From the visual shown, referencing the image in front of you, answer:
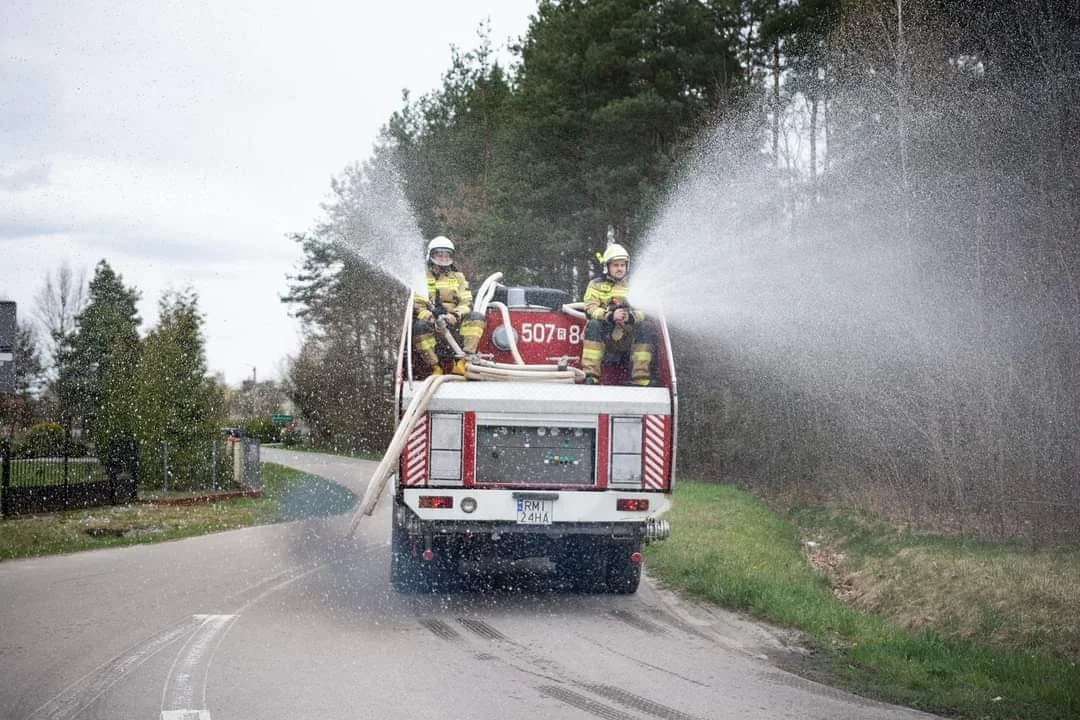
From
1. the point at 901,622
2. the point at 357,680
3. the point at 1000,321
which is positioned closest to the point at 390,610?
the point at 357,680

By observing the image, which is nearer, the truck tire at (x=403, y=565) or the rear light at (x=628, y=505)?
→ the rear light at (x=628, y=505)

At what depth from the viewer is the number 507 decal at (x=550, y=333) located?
1129cm

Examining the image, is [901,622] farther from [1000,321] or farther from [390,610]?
[1000,321]

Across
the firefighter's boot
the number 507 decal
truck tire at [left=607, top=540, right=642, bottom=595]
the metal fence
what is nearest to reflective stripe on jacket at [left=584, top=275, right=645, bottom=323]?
the firefighter's boot

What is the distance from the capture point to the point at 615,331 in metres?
10.9

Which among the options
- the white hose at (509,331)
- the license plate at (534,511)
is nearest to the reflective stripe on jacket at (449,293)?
the white hose at (509,331)

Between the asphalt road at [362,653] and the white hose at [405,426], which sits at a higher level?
the white hose at [405,426]

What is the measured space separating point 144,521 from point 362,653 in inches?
492

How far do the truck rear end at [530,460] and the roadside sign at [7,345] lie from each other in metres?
6.86

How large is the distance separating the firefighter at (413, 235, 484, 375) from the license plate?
143cm

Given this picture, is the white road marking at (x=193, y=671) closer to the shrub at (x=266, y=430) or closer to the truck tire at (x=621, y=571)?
the truck tire at (x=621, y=571)

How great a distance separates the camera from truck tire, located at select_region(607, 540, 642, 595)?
11.0 m

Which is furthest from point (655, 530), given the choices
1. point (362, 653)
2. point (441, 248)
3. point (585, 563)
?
point (441, 248)

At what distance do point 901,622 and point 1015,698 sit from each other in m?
3.01
